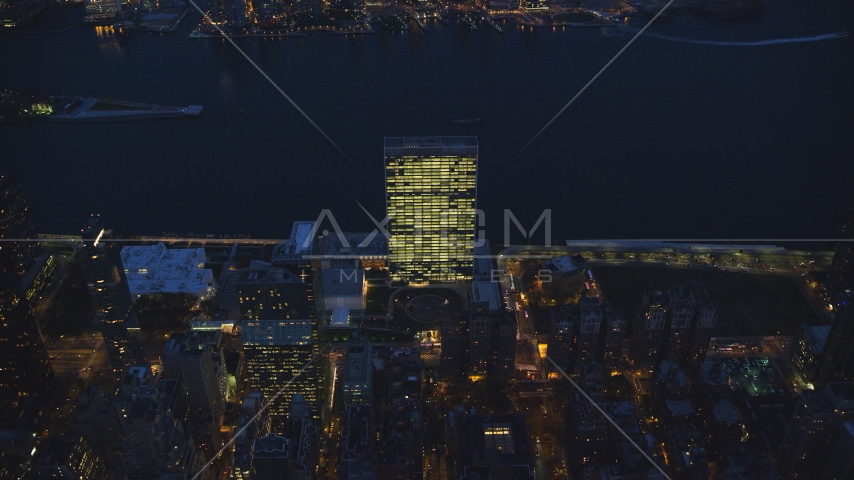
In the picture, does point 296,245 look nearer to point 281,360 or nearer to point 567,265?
point 281,360

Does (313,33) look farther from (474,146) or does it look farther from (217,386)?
(217,386)

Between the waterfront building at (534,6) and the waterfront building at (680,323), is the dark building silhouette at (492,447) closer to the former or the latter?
the waterfront building at (680,323)

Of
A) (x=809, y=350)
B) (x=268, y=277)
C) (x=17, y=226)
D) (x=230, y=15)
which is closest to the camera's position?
(x=268, y=277)

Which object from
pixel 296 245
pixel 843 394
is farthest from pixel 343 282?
pixel 843 394

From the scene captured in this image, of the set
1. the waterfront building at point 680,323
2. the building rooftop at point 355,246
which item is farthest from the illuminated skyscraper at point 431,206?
the waterfront building at point 680,323

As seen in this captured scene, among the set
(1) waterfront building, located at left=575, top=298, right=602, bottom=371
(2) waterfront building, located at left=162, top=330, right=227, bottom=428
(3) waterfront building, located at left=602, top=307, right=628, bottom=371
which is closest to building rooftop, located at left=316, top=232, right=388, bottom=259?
(2) waterfront building, located at left=162, top=330, right=227, bottom=428
